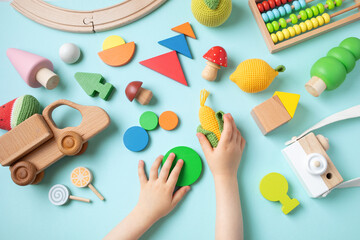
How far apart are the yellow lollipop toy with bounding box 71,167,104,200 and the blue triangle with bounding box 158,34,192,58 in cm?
45

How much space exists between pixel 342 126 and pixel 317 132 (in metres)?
0.07

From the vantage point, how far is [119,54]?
86 centimetres

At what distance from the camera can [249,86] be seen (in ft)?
2.52

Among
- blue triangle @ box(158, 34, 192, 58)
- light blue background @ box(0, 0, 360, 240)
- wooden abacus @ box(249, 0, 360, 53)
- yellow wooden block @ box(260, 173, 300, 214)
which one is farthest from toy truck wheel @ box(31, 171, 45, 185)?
wooden abacus @ box(249, 0, 360, 53)

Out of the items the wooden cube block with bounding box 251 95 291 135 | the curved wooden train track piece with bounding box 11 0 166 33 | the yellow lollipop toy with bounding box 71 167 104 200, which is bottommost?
the wooden cube block with bounding box 251 95 291 135

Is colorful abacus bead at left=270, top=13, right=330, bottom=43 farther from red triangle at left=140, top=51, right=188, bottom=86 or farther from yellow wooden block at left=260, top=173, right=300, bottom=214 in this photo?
yellow wooden block at left=260, top=173, right=300, bottom=214

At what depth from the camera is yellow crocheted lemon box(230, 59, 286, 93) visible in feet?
2.46

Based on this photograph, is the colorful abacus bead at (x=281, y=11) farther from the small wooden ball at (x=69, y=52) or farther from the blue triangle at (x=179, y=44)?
the small wooden ball at (x=69, y=52)

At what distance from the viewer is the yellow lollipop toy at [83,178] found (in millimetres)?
806

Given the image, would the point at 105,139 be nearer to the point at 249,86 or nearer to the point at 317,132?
the point at 249,86

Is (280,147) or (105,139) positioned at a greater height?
(105,139)

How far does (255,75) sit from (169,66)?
257mm

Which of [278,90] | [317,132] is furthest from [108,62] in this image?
[317,132]

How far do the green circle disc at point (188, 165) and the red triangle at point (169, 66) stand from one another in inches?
8.0
